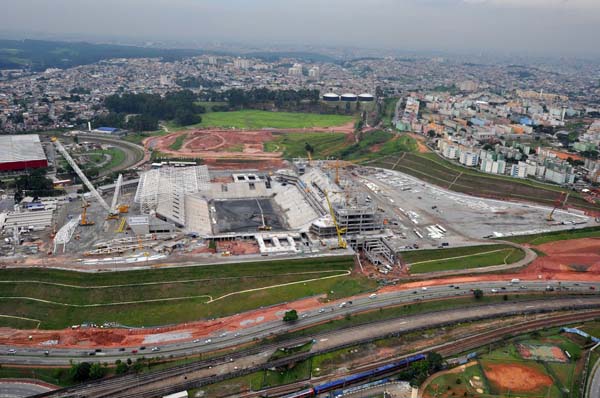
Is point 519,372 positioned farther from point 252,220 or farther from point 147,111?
point 147,111

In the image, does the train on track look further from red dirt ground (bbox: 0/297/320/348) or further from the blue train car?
red dirt ground (bbox: 0/297/320/348)

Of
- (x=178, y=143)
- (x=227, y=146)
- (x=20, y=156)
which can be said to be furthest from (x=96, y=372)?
(x=178, y=143)

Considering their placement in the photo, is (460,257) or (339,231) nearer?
(460,257)

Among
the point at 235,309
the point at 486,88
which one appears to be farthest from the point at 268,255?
the point at 486,88

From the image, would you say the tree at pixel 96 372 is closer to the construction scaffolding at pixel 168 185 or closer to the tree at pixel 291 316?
the tree at pixel 291 316

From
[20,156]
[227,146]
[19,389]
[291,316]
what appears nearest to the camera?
[19,389]

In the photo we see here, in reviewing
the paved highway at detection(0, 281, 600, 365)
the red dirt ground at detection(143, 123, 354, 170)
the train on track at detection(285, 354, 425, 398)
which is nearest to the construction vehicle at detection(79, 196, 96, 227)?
the paved highway at detection(0, 281, 600, 365)

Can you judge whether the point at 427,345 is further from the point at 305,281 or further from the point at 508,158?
the point at 508,158
